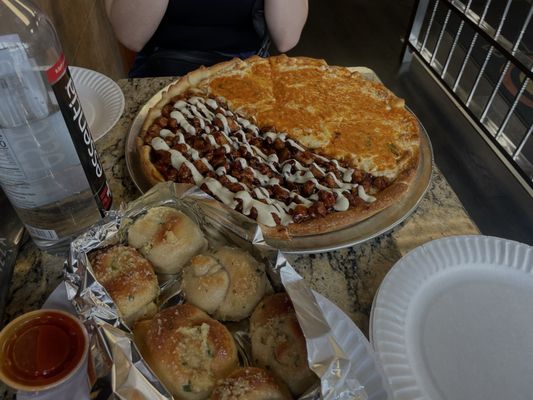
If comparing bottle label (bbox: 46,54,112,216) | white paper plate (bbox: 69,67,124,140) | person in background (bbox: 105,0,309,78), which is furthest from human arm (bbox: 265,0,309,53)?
bottle label (bbox: 46,54,112,216)

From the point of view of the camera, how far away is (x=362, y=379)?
658 millimetres

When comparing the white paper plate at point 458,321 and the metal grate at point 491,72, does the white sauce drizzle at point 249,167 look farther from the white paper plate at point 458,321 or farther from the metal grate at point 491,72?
the metal grate at point 491,72

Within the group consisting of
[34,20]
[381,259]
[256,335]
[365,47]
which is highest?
[34,20]

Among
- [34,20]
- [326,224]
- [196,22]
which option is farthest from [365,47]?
[34,20]

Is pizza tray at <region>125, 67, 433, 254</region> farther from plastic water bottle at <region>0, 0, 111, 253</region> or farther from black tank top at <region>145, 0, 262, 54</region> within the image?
black tank top at <region>145, 0, 262, 54</region>

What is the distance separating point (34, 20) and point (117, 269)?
39 centimetres

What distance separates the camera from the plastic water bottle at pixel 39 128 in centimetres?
65

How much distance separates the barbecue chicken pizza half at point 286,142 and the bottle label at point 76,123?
20 cm

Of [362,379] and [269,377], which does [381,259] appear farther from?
[269,377]

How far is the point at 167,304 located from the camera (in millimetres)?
729

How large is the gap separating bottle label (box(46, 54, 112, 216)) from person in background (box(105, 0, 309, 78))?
0.80 meters

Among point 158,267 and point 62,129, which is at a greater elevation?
point 62,129

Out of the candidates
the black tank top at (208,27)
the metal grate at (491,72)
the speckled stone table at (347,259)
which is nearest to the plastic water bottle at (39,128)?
the speckled stone table at (347,259)

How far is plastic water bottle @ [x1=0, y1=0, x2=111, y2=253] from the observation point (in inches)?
25.7
